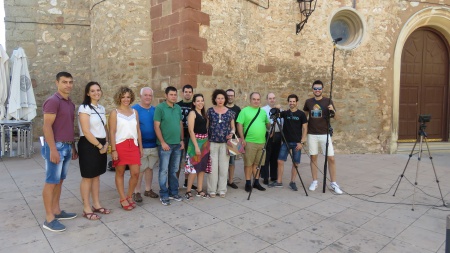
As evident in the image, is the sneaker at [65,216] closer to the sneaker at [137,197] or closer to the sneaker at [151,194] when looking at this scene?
the sneaker at [137,197]

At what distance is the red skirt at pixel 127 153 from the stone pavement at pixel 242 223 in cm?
62

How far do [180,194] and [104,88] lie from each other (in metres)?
4.10

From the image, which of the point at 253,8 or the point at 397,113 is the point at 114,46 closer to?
the point at 253,8

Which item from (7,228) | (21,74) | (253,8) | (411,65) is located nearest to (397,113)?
(411,65)

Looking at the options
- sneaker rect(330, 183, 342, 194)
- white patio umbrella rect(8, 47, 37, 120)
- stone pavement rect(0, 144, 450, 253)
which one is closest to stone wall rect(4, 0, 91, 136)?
white patio umbrella rect(8, 47, 37, 120)

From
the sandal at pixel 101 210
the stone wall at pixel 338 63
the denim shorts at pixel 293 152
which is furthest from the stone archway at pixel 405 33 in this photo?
the sandal at pixel 101 210

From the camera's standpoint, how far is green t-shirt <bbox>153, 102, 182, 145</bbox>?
4.03 meters

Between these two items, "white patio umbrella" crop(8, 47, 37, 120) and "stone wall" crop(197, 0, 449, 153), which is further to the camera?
"stone wall" crop(197, 0, 449, 153)

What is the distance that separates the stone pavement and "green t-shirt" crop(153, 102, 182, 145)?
896 millimetres

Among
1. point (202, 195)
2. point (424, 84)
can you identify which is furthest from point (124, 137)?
point (424, 84)

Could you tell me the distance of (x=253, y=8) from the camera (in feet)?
23.8

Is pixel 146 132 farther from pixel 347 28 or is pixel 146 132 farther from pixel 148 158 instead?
pixel 347 28

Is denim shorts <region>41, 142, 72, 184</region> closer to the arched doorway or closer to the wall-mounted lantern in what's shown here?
the wall-mounted lantern

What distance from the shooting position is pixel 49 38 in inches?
351
